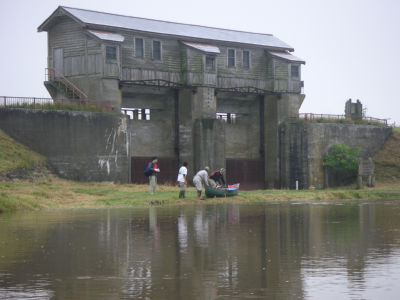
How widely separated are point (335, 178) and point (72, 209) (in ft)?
116

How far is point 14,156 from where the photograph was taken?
44438 mm

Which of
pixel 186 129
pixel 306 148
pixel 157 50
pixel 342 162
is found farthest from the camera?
pixel 306 148

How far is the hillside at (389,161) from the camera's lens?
2442 inches

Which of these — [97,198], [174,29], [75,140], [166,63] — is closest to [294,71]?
[174,29]

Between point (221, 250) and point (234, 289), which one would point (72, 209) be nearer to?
point (221, 250)

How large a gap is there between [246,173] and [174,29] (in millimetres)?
13557

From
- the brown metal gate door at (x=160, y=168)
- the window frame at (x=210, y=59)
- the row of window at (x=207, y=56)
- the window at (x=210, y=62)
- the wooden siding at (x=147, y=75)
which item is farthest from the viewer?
the window at (x=210, y=62)

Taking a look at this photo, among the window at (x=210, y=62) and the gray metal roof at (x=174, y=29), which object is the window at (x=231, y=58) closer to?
the gray metal roof at (x=174, y=29)

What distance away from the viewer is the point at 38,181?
44344 mm

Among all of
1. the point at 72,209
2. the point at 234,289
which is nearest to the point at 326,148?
the point at 72,209

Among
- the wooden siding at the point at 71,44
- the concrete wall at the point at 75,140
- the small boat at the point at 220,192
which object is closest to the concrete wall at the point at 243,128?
the wooden siding at the point at 71,44

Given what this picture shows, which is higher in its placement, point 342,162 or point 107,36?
point 107,36

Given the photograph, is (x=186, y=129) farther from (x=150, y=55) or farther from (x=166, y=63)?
(x=150, y=55)

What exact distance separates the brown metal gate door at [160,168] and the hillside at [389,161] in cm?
1776
